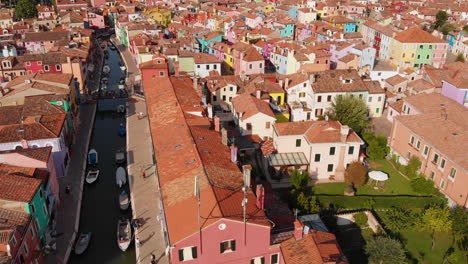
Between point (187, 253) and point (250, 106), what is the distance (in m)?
25.6

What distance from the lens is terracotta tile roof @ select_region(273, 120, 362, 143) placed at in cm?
4031

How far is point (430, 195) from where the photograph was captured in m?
38.4

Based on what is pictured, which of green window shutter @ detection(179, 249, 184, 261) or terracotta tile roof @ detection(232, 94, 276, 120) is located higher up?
terracotta tile roof @ detection(232, 94, 276, 120)

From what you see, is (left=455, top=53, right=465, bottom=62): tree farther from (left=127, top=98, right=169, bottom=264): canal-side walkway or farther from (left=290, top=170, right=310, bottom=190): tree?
(left=127, top=98, right=169, bottom=264): canal-side walkway

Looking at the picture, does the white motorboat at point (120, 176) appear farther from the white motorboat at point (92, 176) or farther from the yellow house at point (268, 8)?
the yellow house at point (268, 8)

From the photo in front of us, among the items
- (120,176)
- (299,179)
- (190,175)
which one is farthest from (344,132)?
(120,176)

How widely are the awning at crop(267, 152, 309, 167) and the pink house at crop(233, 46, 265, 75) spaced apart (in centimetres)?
2936

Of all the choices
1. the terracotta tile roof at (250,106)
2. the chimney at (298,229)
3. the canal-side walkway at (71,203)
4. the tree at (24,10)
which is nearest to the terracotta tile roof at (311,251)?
the chimney at (298,229)

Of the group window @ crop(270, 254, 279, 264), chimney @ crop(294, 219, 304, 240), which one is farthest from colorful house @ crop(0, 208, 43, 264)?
chimney @ crop(294, 219, 304, 240)

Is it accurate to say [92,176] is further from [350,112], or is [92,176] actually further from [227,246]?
[350,112]

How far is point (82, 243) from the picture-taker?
109ft

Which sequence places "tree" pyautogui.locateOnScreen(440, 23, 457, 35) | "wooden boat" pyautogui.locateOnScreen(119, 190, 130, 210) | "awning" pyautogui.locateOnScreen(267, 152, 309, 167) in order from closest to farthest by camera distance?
"wooden boat" pyautogui.locateOnScreen(119, 190, 130, 210) → "awning" pyautogui.locateOnScreen(267, 152, 309, 167) → "tree" pyautogui.locateOnScreen(440, 23, 457, 35)

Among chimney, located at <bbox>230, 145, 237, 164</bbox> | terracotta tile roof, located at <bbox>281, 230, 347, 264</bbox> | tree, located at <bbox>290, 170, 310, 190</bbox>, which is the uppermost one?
chimney, located at <bbox>230, 145, 237, 164</bbox>

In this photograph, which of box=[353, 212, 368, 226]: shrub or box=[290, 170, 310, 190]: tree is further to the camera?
box=[290, 170, 310, 190]: tree
